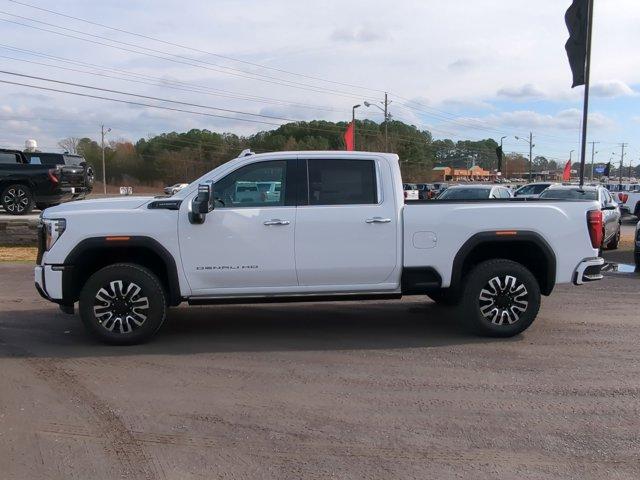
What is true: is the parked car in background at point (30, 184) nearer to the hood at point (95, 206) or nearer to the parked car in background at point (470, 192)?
the parked car in background at point (470, 192)

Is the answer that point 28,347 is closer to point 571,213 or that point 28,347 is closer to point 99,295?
point 99,295

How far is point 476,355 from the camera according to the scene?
595 centimetres

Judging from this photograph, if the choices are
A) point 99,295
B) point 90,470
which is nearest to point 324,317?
point 99,295

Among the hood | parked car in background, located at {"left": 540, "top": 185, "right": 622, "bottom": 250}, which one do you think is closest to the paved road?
the hood

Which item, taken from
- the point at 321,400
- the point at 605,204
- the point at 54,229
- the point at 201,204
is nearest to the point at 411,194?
the point at 605,204

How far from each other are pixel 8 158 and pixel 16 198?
1499 mm

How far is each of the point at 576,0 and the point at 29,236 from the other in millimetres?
13832

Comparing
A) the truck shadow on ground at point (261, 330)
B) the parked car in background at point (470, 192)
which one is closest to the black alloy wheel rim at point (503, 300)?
the truck shadow on ground at point (261, 330)

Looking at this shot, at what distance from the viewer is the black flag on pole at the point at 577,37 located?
14172mm

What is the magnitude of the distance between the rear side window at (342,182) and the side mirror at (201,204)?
1031mm

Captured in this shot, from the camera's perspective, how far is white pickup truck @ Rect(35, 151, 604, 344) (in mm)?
6023

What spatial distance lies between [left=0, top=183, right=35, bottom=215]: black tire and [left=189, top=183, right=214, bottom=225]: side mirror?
12605mm

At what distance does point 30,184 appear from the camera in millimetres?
16641

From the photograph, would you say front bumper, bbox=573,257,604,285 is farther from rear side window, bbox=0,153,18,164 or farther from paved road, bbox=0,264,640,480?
rear side window, bbox=0,153,18,164
